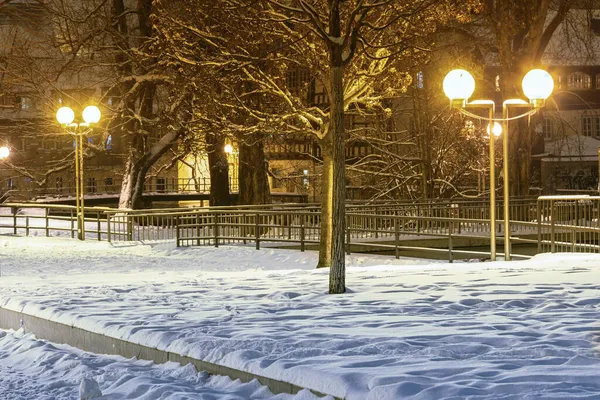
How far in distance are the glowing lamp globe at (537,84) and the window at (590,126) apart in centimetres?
5764

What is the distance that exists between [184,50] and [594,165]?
48.6 m

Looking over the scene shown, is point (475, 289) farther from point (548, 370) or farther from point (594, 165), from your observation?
point (594, 165)

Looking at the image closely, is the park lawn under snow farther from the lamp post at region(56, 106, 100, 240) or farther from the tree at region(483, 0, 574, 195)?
the tree at region(483, 0, 574, 195)

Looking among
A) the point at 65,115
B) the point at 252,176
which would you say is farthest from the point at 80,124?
the point at 252,176

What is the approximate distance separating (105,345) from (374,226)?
796 inches

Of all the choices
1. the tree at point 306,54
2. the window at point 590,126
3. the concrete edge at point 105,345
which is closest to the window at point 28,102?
the tree at point 306,54

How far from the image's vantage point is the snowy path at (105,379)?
875 centimetres

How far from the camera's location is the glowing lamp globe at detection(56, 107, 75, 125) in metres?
30.9

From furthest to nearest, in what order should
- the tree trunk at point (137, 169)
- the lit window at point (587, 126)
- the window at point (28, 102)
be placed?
the lit window at point (587, 126)
the window at point (28, 102)
the tree trunk at point (137, 169)

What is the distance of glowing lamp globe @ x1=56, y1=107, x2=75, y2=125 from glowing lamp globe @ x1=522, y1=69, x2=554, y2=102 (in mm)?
14619

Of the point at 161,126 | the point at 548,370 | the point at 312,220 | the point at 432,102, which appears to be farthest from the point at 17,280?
the point at 432,102

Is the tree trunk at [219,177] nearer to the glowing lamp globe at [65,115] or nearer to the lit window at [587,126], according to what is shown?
the glowing lamp globe at [65,115]

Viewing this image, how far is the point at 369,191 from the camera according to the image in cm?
5147

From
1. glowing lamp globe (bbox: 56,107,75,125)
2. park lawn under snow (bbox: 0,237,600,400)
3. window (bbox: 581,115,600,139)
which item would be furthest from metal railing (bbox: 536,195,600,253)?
window (bbox: 581,115,600,139)
